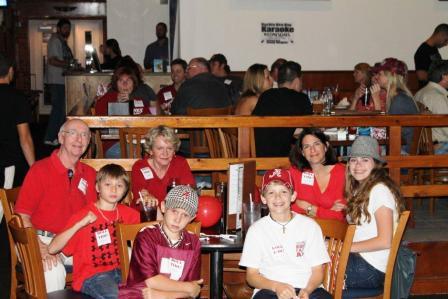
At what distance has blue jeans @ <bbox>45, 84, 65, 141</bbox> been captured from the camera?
39.0 feet

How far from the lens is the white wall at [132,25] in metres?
13.6

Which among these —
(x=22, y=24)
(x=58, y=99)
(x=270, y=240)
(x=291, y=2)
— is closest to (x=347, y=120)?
(x=270, y=240)

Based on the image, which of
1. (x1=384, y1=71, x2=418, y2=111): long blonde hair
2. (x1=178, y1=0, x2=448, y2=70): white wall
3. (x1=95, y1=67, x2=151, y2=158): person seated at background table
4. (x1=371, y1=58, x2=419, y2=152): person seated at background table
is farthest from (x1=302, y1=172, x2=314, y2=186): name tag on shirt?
(x1=178, y1=0, x2=448, y2=70): white wall

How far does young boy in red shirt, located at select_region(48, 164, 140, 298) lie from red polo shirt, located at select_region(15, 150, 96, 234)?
420mm

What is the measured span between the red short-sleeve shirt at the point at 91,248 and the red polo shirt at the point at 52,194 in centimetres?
43

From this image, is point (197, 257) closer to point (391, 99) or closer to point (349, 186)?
point (349, 186)

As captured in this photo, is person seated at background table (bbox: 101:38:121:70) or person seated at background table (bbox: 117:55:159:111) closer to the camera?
person seated at background table (bbox: 117:55:159:111)

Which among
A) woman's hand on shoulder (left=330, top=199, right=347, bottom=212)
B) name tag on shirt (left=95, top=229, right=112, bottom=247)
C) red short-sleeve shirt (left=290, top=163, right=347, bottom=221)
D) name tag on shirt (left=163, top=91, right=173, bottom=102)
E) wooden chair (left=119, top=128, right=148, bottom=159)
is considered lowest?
name tag on shirt (left=95, top=229, right=112, bottom=247)

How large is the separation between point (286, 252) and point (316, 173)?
1.17m

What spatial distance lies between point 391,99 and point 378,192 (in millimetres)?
2915

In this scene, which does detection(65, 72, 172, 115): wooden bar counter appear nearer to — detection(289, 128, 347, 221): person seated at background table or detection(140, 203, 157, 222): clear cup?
detection(289, 128, 347, 221): person seated at background table

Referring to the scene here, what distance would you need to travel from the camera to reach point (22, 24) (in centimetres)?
1659

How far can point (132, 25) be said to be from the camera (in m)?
13.6

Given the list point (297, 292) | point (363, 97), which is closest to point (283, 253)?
point (297, 292)
